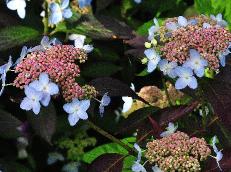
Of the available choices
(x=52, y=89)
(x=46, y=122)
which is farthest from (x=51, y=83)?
(x=46, y=122)

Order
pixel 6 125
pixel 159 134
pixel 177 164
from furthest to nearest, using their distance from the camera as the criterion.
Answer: pixel 6 125, pixel 159 134, pixel 177 164

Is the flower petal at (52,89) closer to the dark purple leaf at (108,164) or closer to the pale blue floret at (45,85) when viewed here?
the pale blue floret at (45,85)

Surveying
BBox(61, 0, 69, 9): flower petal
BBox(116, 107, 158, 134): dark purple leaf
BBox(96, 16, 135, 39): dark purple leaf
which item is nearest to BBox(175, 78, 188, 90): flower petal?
BBox(116, 107, 158, 134): dark purple leaf

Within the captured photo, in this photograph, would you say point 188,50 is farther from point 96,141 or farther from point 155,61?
point 96,141

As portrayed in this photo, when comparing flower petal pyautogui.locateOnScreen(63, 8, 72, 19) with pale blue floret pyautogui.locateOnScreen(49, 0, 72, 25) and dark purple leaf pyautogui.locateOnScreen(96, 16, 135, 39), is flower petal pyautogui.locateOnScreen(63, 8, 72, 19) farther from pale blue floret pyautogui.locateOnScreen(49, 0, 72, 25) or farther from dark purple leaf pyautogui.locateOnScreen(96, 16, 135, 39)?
dark purple leaf pyautogui.locateOnScreen(96, 16, 135, 39)

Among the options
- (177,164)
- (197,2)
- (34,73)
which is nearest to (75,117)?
(34,73)

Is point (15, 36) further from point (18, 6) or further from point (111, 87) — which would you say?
point (111, 87)
